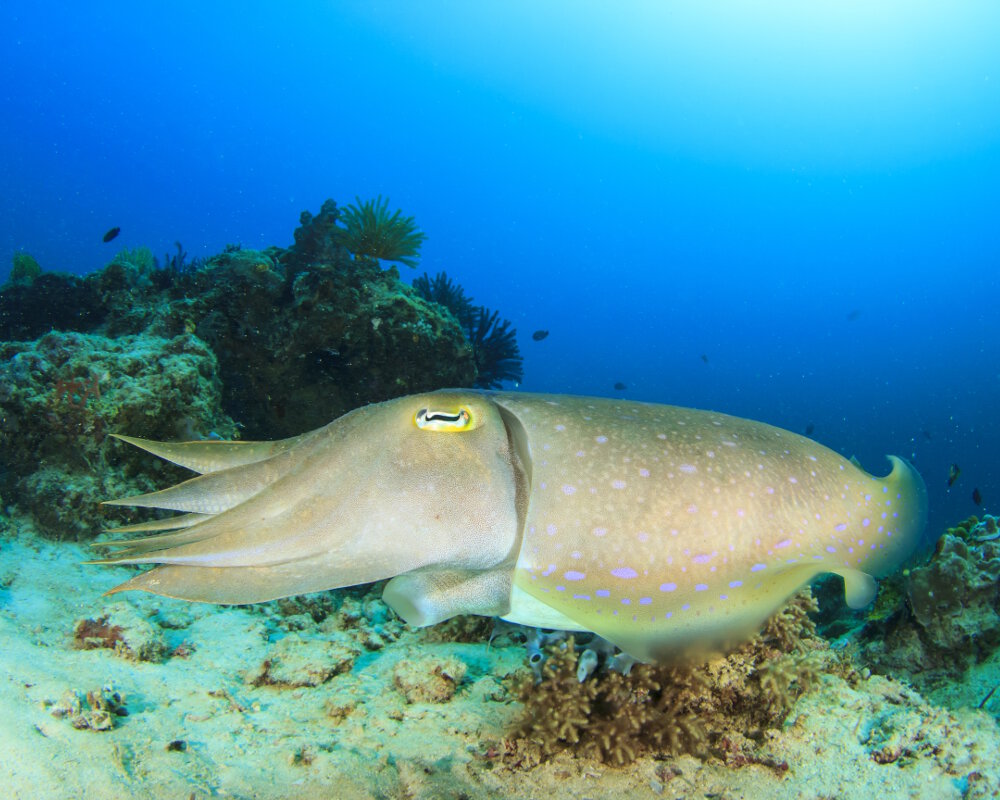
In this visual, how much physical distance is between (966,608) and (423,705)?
3.95m

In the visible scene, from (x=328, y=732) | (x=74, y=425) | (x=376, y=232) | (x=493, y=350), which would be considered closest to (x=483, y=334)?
(x=493, y=350)

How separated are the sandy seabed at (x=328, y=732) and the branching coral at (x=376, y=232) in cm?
647

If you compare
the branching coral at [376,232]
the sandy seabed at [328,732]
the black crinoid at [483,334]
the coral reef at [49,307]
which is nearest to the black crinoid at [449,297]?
the black crinoid at [483,334]

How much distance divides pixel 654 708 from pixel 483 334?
8446mm

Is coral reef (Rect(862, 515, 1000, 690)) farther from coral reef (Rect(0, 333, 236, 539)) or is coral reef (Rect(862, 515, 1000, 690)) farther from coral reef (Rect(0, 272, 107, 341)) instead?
coral reef (Rect(0, 272, 107, 341))

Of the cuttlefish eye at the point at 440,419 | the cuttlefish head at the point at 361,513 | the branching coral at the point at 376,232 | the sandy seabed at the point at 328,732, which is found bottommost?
the sandy seabed at the point at 328,732

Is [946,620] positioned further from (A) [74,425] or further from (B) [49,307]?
(B) [49,307]

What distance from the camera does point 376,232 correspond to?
30.0 ft

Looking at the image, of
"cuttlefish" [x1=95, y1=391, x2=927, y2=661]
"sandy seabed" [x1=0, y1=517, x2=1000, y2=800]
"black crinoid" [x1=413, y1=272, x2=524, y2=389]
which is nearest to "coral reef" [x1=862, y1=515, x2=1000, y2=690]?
"sandy seabed" [x1=0, y1=517, x2=1000, y2=800]

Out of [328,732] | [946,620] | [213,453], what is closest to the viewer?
[213,453]

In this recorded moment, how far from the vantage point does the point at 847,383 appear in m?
97.5

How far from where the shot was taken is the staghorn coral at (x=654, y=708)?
→ 3088 mm

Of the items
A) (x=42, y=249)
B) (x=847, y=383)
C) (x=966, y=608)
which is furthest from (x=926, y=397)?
(x=42, y=249)

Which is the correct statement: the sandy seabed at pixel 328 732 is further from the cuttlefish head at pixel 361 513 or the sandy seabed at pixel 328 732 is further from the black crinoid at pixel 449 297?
the black crinoid at pixel 449 297
